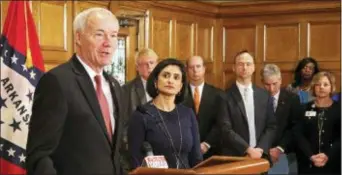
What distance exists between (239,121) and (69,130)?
263 centimetres

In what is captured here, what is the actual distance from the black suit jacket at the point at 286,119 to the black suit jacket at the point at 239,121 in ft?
1.00

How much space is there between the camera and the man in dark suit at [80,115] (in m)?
1.84

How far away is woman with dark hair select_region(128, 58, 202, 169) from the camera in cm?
297

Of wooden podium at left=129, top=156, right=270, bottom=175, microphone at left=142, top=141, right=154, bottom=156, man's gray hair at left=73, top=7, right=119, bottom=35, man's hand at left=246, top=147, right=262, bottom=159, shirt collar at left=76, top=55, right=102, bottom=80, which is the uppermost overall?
man's gray hair at left=73, top=7, right=119, bottom=35

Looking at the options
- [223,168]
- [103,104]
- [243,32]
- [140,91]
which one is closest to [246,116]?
[140,91]

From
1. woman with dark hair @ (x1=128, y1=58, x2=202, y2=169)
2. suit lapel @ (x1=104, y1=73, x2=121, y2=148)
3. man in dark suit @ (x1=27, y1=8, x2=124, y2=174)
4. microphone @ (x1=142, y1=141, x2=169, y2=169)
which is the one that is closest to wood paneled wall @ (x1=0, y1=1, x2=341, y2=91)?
woman with dark hair @ (x1=128, y1=58, x2=202, y2=169)

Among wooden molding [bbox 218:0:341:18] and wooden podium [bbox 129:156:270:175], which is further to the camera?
wooden molding [bbox 218:0:341:18]

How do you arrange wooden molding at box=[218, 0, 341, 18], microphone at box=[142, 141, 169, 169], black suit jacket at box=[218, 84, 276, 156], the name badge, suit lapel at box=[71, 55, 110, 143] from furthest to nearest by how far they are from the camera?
1. wooden molding at box=[218, 0, 341, 18]
2. the name badge
3. black suit jacket at box=[218, 84, 276, 156]
4. microphone at box=[142, 141, 169, 169]
5. suit lapel at box=[71, 55, 110, 143]

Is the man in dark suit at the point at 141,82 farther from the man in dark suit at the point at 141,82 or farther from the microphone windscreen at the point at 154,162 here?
the microphone windscreen at the point at 154,162

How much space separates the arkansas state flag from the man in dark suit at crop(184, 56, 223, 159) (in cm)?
120

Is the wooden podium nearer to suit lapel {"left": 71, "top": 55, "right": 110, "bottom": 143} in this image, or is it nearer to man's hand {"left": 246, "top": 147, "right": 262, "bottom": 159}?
suit lapel {"left": 71, "top": 55, "right": 110, "bottom": 143}

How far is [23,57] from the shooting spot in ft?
13.2

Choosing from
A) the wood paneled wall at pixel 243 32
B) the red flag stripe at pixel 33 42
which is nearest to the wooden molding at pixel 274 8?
the wood paneled wall at pixel 243 32

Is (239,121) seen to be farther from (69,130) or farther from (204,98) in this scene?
(69,130)
